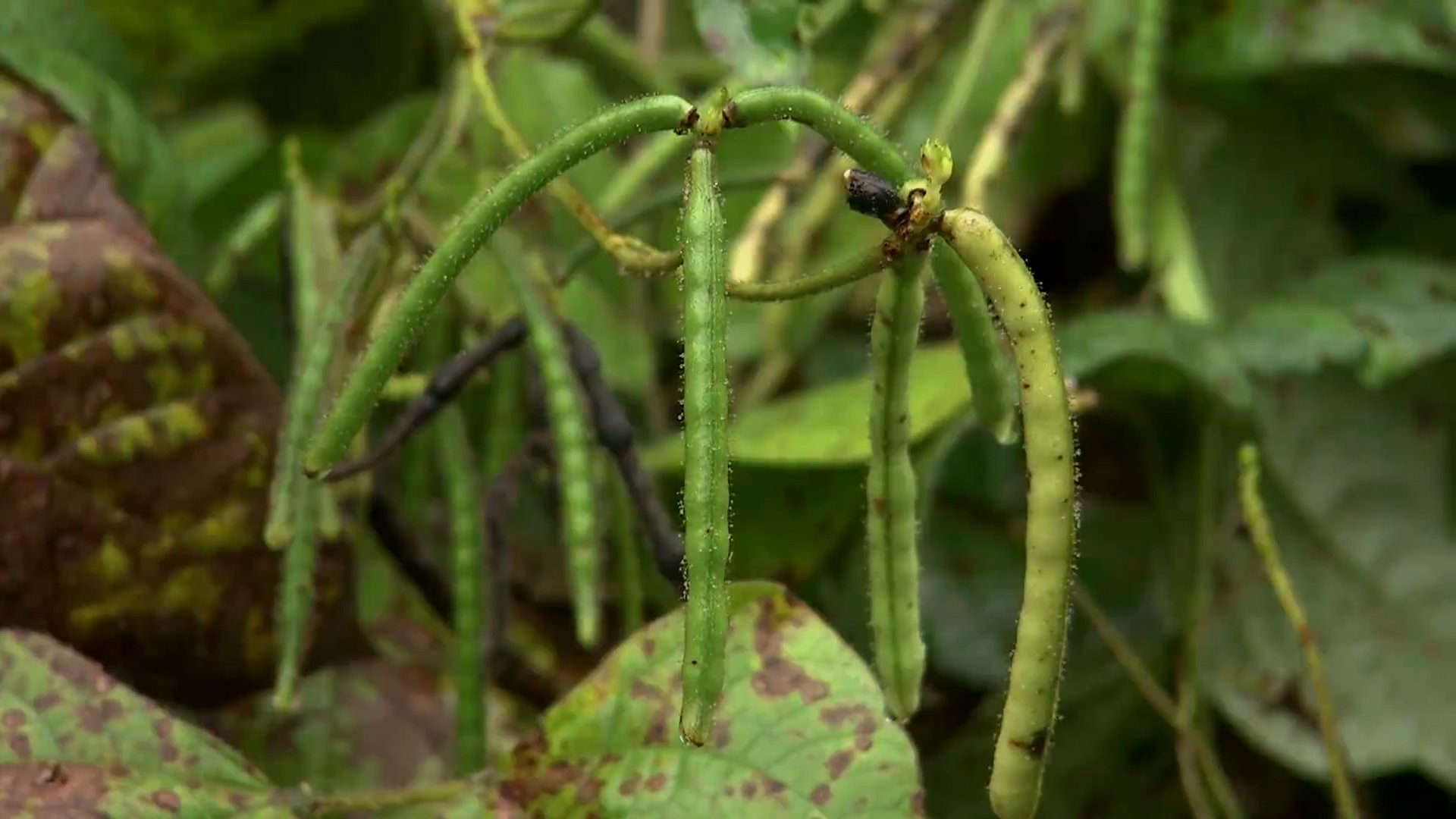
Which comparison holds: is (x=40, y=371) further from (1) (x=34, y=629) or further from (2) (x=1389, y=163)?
(2) (x=1389, y=163)

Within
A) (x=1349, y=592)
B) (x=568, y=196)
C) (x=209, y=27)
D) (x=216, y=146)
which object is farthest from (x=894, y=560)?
(x=209, y=27)

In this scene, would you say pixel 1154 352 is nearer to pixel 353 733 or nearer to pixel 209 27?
pixel 353 733

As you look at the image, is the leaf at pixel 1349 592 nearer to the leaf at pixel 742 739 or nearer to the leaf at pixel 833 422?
the leaf at pixel 833 422

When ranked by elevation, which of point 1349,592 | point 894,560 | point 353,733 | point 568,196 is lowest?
point 1349,592

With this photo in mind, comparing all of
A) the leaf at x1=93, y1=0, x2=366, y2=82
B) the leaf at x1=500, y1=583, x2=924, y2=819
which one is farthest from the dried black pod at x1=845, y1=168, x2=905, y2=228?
the leaf at x1=93, y1=0, x2=366, y2=82

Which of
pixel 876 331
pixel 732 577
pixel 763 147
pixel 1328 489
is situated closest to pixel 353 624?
pixel 732 577

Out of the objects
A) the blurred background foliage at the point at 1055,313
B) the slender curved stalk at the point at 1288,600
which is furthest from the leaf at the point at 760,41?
the slender curved stalk at the point at 1288,600
